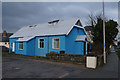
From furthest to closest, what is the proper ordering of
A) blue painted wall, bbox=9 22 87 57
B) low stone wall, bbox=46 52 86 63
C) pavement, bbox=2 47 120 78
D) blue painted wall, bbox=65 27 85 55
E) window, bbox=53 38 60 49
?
window, bbox=53 38 60 49 → blue painted wall, bbox=65 27 85 55 → blue painted wall, bbox=9 22 87 57 → low stone wall, bbox=46 52 86 63 → pavement, bbox=2 47 120 78

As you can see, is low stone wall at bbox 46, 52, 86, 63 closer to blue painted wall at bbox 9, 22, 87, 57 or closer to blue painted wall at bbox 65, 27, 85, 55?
blue painted wall at bbox 9, 22, 87, 57

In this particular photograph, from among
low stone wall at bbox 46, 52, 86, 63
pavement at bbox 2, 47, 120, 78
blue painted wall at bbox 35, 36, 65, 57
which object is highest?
blue painted wall at bbox 35, 36, 65, 57

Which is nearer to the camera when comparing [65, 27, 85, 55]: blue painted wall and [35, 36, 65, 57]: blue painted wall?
[35, 36, 65, 57]: blue painted wall

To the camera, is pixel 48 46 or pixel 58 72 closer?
pixel 58 72

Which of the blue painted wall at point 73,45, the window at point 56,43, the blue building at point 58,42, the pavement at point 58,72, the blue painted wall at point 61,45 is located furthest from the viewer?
the window at point 56,43

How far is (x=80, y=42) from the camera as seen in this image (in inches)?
709

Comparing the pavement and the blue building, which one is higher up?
the blue building

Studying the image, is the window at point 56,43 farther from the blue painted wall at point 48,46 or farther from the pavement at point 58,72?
the pavement at point 58,72

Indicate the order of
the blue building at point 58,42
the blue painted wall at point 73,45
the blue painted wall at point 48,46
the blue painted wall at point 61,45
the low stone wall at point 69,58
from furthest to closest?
the blue painted wall at point 73,45 < the blue building at point 58,42 < the blue painted wall at point 61,45 < the blue painted wall at point 48,46 < the low stone wall at point 69,58

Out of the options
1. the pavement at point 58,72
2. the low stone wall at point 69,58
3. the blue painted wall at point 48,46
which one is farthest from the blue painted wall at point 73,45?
the pavement at point 58,72

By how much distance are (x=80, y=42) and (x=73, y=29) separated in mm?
2476

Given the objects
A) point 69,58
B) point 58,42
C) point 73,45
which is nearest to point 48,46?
Result: point 58,42

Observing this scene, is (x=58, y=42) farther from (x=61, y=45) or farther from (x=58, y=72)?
(x=58, y=72)

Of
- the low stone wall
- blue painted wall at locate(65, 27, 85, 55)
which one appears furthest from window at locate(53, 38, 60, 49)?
the low stone wall
